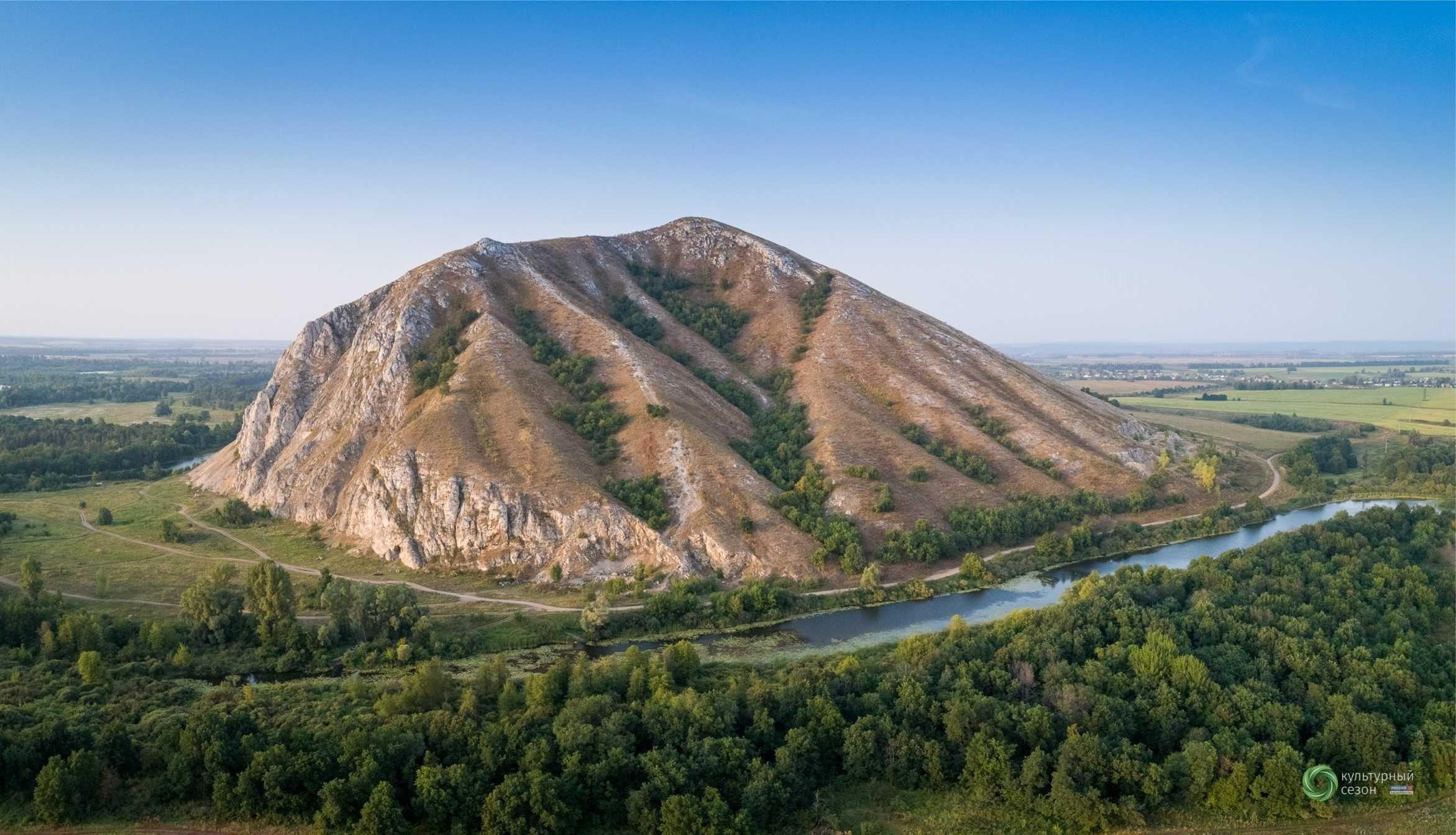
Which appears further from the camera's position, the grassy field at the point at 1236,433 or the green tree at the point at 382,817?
the grassy field at the point at 1236,433

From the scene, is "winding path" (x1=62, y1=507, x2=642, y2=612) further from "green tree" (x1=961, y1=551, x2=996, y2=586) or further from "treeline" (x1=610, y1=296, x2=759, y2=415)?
"treeline" (x1=610, y1=296, x2=759, y2=415)

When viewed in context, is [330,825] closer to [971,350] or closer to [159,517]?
[159,517]

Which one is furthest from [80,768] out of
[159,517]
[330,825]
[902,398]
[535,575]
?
[902,398]

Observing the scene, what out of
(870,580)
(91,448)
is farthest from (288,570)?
(91,448)

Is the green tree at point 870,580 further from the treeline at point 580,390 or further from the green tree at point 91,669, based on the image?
the green tree at point 91,669

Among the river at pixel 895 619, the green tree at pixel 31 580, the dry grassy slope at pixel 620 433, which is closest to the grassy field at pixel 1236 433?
the dry grassy slope at pixel 620 433

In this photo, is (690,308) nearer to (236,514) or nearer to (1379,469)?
(236,514)

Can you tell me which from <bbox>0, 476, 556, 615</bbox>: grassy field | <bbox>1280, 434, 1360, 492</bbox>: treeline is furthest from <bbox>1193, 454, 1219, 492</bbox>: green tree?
<bbox>0, 476, 556, 615</bbox>: grassy field
